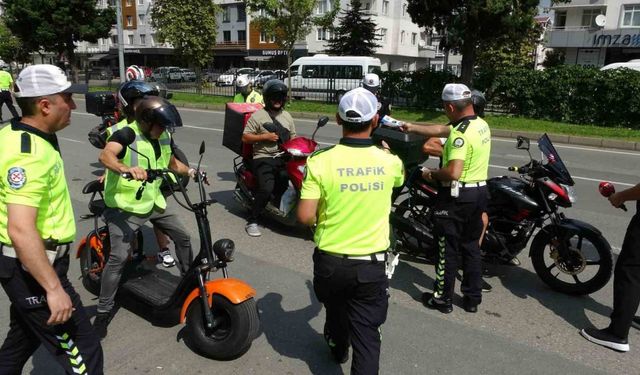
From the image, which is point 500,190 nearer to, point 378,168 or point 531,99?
point 378,168

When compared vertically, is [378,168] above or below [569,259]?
above

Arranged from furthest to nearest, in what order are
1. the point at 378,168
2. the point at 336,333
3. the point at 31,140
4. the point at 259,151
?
the point at 259,151
the point at 336,333
the point at 378,168
the point at 31,140

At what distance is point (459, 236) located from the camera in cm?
411

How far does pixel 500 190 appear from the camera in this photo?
4695 millimetres

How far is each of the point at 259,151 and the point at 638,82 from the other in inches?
514

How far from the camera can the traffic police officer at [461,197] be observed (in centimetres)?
393

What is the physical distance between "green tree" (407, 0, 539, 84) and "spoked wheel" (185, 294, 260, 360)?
16.2 m

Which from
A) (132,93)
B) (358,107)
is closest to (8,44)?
(132,93)

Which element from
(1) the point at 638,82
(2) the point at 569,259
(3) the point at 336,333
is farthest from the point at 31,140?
(1) the point at 638,82

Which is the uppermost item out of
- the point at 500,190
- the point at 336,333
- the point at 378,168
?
the point at 378,168

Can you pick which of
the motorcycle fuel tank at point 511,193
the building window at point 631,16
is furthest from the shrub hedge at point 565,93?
the building window at point 631,16

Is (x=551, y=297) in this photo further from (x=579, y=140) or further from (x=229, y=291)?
(x=579, y=140)

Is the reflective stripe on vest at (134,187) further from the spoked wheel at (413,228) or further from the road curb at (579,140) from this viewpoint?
the road curb at (579,140)

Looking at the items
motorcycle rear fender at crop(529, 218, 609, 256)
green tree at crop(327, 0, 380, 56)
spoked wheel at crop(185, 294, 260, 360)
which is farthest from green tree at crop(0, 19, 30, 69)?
motorcycle rear fender at crop(529, 218, 609, 256)
